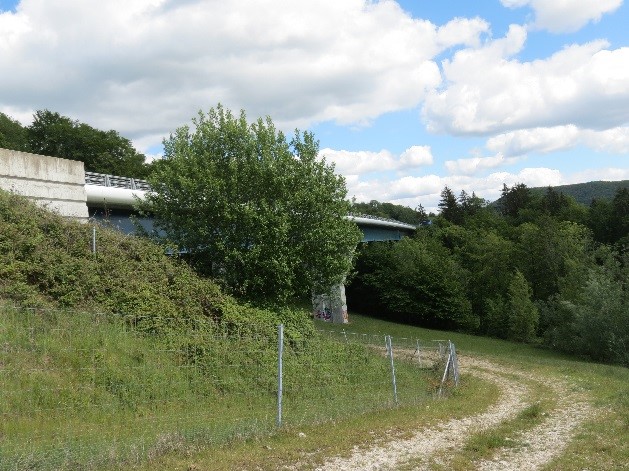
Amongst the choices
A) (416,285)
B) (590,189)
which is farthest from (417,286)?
(590,189)

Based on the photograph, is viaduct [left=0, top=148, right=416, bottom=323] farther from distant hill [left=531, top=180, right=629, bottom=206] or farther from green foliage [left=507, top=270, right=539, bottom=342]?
distant hill [left=531, top=180, right=629, bottom=206]

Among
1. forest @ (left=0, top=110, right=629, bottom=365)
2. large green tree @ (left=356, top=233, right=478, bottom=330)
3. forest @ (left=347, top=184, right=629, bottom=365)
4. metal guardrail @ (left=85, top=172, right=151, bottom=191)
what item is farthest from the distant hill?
metal guardrail @ (left=85, top=172, right=151, bottom=191)

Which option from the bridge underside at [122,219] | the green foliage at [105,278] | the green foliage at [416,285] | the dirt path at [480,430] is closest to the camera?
the dirt path at [480,430]

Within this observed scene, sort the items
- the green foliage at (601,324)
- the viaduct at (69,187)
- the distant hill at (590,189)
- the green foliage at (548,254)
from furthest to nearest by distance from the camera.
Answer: the distant hill at (590,189)
the green foliage at (548,254)
the green foliage at (601,324)
the viaduct at (69,187)

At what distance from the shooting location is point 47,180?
1844cm

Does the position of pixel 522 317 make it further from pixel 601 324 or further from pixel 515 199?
pixel 515 199

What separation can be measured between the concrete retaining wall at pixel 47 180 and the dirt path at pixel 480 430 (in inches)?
508

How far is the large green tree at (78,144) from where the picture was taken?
48.9 m

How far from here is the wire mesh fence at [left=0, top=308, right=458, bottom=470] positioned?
26.0ft

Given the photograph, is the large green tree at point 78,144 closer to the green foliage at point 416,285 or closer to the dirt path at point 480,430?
the green foliage at point 416,285

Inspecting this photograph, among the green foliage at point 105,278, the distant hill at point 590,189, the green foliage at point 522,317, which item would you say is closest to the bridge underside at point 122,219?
the green foliage at point 105,278

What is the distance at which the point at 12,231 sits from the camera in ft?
46.8

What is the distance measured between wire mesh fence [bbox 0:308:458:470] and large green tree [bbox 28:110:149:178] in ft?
126

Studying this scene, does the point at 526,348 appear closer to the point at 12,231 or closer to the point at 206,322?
the point at 206,322
